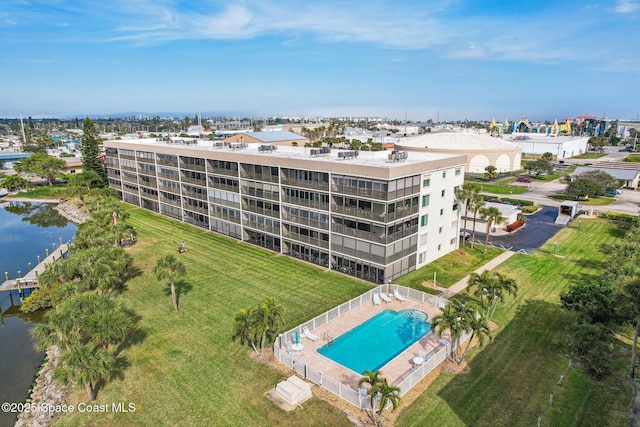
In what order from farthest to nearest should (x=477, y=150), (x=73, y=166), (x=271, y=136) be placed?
1. (x=477, y=150)
2. (x=73, y=166)
3. (x=271, y=136)

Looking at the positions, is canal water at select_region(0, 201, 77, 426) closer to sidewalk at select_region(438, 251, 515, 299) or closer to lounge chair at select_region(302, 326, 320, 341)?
lounge chair at select_region(302, 326, 320, 341)

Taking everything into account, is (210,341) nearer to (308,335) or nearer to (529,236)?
(308,335)

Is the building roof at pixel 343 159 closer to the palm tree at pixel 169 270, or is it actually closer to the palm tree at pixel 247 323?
the palm tree at pixel 169 270

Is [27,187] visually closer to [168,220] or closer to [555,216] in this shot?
[168,220]

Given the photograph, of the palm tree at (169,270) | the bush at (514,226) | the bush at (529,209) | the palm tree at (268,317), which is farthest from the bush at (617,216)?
the palm tree at (169,270)

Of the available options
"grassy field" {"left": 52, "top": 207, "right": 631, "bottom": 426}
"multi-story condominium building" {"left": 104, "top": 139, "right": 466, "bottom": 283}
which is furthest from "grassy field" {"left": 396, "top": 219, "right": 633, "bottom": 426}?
"multi-story condominium building" {"left": 104, "top": 139, "right": 466, "bottom": 283}

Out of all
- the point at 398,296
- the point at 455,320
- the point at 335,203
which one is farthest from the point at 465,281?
the point at 455,320
